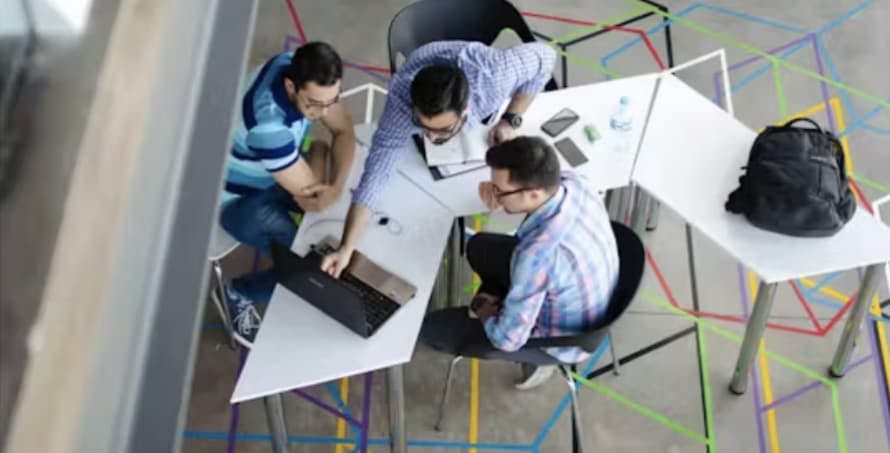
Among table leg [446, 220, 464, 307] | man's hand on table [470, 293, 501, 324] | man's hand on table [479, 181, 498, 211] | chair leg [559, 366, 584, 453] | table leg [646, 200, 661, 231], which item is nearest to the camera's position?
man's hand on table [479, 181, 498, 211]

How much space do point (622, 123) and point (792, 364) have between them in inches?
45.2

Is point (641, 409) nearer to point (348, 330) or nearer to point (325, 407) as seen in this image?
point (325, 407)

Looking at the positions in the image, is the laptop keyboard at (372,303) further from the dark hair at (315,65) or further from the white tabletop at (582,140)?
the dark hair at (315,65)

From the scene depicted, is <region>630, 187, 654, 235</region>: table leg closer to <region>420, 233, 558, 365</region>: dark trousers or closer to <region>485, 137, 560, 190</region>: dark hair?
<region>420, 233, 558, 365</region>: dark trousers

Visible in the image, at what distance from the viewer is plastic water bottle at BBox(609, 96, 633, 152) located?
13.1 feet

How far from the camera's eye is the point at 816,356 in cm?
439

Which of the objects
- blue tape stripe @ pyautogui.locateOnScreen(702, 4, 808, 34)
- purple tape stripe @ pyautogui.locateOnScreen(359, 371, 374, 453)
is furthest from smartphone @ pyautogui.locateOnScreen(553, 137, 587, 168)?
blue tape stripe @ pyautogui.locateOnScreen(702, 4, 808, 34)

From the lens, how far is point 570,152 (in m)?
3.96

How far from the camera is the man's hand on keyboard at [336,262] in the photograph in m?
3.61

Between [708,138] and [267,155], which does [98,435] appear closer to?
[267,155]

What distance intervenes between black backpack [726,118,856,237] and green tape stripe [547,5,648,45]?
1.71 m

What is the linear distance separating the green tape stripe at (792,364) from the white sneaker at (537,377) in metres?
0.56

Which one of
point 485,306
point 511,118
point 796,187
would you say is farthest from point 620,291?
point 511,118

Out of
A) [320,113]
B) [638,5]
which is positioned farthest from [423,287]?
[638,5]
